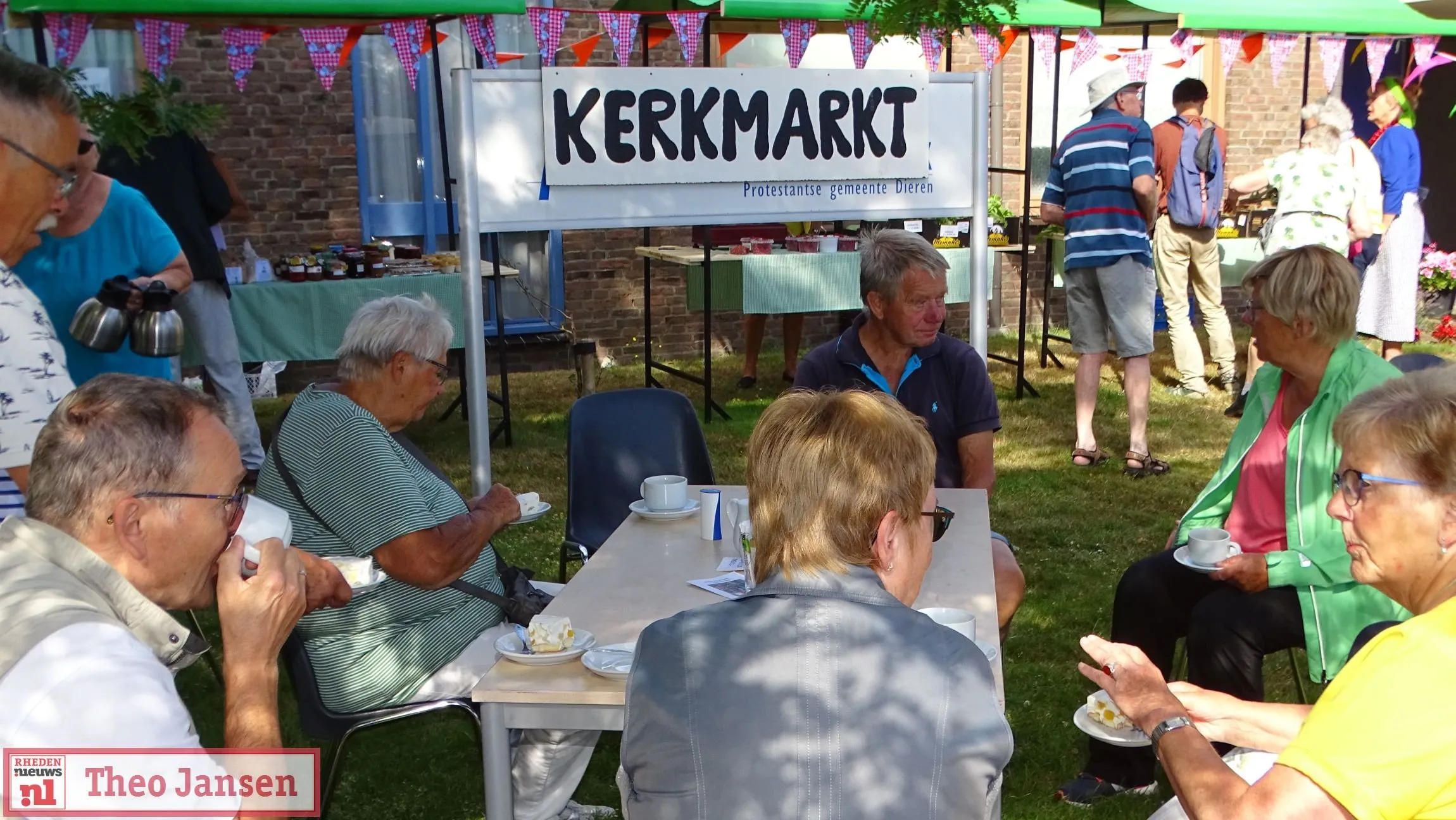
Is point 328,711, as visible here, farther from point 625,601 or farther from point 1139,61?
point 1139,61

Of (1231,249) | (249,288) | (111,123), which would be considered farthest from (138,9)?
(1231,249)

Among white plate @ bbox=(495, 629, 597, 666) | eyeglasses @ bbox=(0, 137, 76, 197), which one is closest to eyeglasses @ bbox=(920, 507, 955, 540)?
white plate @ bbox=(495, 629, 597, 666)

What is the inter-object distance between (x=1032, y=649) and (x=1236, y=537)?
3.58 ft

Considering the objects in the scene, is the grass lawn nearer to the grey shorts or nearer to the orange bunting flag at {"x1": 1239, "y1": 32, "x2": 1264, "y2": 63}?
the grey shorts

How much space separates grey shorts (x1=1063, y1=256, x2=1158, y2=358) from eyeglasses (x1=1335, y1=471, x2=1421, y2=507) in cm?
462

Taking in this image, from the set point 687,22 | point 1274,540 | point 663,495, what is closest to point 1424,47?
point 687,22

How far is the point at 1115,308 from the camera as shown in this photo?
6793mm

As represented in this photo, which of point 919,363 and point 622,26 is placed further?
point 622,26

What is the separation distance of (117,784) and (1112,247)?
19.7 feet

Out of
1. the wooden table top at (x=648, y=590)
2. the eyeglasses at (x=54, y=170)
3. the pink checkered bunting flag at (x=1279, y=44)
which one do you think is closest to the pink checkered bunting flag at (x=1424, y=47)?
the pink checkered bunting flag at (x=1279, y=44)

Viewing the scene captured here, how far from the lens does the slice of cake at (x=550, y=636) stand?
2.37 meters

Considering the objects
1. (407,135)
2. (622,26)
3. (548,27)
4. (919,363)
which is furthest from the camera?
(407,135)

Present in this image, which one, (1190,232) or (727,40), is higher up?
(727,40)

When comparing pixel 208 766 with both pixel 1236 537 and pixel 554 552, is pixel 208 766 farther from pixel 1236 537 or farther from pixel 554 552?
pixel 554 552
